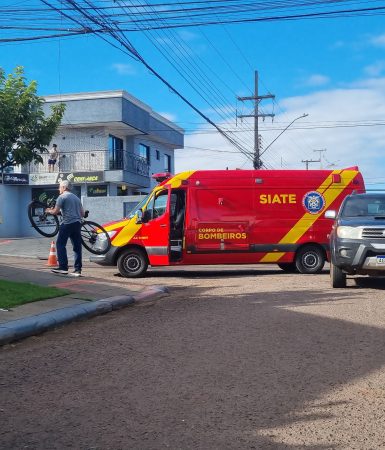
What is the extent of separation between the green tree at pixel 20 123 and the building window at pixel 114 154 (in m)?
20.3

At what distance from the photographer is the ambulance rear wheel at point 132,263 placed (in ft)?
43.6

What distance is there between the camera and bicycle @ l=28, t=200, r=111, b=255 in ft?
38.3

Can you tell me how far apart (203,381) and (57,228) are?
7.96 m

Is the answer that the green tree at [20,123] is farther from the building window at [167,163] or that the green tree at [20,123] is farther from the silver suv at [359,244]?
the building window at [167,163]

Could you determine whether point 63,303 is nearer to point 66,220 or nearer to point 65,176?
point 66,220

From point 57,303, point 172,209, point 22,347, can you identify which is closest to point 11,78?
point 57,303

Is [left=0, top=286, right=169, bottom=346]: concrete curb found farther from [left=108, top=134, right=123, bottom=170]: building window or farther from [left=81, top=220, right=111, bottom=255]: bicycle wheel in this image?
[left=108, top=134, right=123, bottom=170]: building window

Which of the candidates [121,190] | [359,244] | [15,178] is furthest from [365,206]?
[15,178]

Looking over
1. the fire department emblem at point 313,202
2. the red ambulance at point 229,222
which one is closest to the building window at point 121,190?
the red ambulance at point 229,222

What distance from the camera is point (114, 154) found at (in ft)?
98.0

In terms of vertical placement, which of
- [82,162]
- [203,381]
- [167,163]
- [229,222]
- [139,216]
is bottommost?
[203,381]

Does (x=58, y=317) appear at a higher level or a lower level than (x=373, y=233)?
lower

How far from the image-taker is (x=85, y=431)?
144 inches

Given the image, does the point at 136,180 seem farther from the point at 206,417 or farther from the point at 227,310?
the point at 206,417
